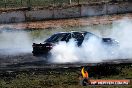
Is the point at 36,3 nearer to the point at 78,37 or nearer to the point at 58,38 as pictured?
the point at 78,37

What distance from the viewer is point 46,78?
47.0ft

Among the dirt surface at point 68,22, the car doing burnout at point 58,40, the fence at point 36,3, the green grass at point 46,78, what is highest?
the fence at point 36,3

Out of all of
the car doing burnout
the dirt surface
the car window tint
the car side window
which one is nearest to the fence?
the dirt surface

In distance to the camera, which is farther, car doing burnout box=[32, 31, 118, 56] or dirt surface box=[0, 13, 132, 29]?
dirt surface box=[0, 13, 132, 29]

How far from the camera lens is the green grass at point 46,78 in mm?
13289

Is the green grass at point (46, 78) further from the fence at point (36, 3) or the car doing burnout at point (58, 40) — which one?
the fence at point (36, 3)

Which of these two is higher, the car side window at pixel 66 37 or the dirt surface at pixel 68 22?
the car side window at pixel 66 37

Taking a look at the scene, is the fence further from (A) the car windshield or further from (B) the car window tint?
(A) the car windshield

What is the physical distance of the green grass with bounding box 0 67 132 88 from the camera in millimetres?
13289

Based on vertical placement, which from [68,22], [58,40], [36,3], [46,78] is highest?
[36,3]

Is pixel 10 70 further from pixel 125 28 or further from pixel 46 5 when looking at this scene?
pixel 46 5

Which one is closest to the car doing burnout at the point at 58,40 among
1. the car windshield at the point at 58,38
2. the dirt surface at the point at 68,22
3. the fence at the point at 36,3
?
the car windshield at the point at 58,38

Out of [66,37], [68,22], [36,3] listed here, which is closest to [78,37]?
[66,37]

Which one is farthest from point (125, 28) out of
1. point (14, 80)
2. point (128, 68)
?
point (14, 80)
